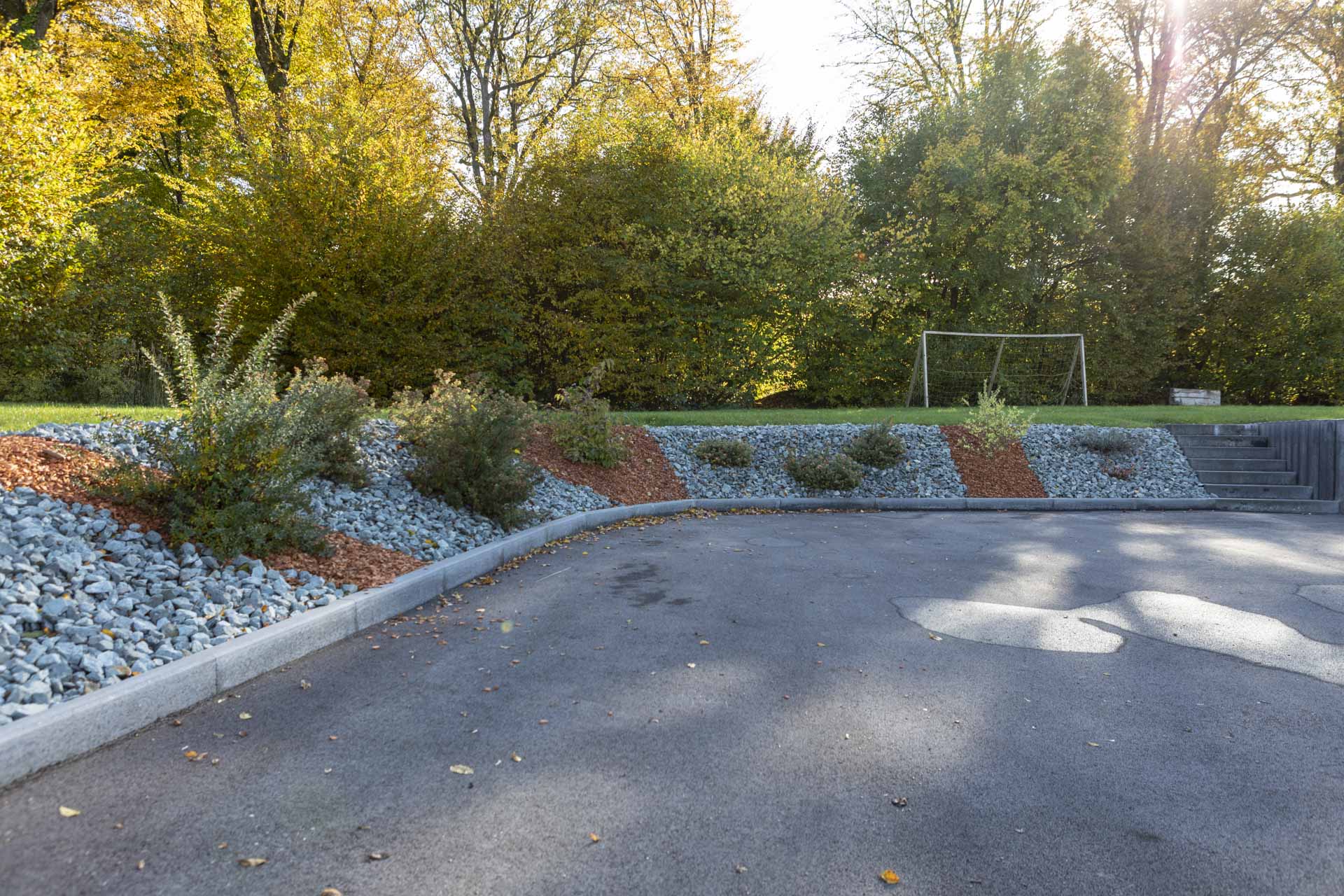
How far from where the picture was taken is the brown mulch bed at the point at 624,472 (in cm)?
892

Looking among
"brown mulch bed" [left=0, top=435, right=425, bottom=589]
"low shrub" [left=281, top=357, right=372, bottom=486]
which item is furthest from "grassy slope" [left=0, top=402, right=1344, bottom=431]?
"brown mulch bed" [left=0, top=435, right=425, bottom=589]

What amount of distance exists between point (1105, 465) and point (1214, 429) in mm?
2582

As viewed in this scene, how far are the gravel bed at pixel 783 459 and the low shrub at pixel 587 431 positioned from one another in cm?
122

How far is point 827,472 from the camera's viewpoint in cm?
994

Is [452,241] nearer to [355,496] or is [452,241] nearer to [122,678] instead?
[355,496]

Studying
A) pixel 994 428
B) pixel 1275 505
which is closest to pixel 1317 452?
pixel 1275 505

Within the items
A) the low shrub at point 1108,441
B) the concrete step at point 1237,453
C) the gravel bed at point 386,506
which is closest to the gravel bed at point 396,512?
the gravel bed at point 386,506

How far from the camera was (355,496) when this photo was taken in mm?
6270

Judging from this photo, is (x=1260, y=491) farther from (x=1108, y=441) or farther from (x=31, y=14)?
(x=31, y=14)

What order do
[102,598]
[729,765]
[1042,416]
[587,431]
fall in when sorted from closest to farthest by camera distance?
[729,765] < [102,598] < [587,431] < [1042,416]

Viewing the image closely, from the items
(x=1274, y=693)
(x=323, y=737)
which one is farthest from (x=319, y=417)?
(x=1274, y=693)

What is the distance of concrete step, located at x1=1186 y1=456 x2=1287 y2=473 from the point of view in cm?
1097

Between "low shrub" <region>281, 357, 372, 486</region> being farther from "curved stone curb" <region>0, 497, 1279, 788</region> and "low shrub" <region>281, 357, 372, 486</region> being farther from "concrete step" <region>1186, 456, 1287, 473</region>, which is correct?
"concrete step" <region>1186, 456, 1287, 473</region>

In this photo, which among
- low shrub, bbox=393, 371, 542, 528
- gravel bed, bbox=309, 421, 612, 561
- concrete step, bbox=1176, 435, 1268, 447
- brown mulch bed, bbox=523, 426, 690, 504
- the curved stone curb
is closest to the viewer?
the curved stone curb
